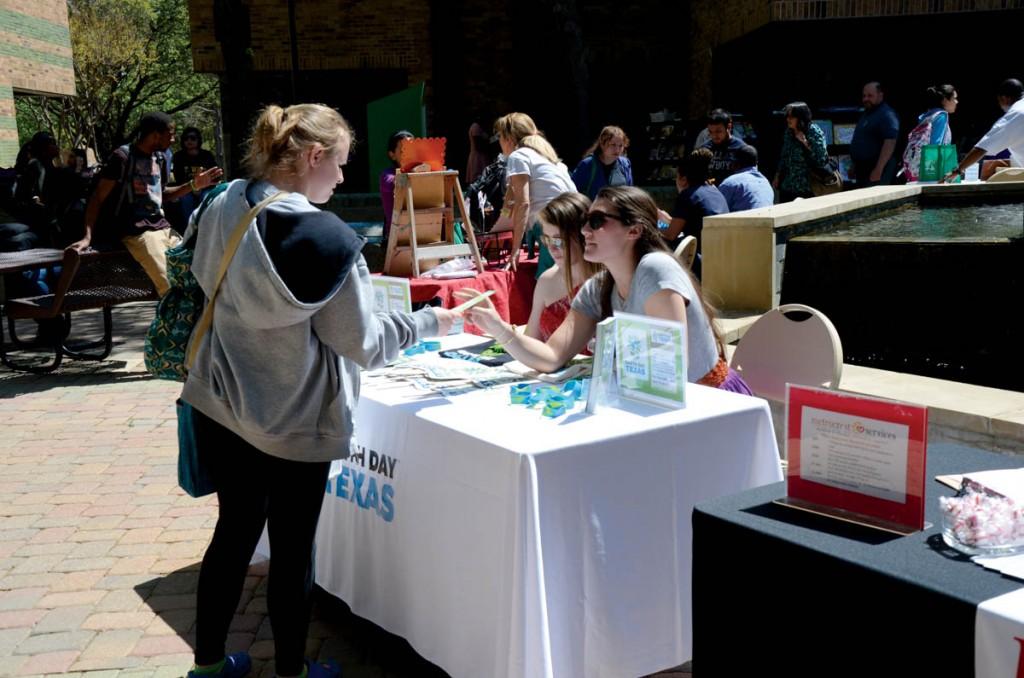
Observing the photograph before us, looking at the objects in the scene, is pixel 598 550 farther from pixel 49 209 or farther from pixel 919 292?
pixel 49 209

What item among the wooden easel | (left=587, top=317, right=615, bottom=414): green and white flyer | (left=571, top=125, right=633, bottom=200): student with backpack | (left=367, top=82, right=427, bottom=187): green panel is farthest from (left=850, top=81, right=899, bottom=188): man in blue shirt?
(left=587, top=317, right=615, bottom=414): green and white flyer

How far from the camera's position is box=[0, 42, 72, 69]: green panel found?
83.9ft

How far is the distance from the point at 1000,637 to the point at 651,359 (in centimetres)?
155

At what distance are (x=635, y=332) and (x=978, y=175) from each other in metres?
7.52

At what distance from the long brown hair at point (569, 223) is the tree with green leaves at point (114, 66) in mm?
35202

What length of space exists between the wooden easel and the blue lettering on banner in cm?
274

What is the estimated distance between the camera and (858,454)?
2.13m

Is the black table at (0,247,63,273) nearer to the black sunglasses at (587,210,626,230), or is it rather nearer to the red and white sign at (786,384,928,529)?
the black sunglasses at (587,210,626,230)

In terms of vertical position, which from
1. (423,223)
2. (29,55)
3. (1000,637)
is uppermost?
Result: (29,55)

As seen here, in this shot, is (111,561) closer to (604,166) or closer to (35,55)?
(604,166)

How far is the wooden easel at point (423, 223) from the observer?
612 cm

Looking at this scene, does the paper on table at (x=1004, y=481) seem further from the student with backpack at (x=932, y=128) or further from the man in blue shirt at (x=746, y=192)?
the student with backpack at (x=932, y=128)

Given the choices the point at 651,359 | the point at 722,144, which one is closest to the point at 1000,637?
the point at 651,359

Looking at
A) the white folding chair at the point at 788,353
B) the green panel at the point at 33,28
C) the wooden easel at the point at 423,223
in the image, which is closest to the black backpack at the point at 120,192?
the wooden easel at the point at 423,223
